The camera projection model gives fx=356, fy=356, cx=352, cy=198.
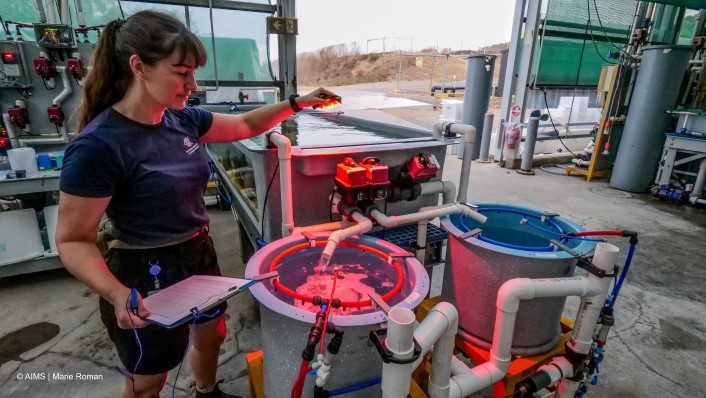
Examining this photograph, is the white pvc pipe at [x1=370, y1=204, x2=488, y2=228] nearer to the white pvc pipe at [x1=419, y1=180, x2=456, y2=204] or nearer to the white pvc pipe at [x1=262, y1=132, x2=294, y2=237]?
the white pvc pipe at [x1=419, y1=180, x2=456, y2=204]

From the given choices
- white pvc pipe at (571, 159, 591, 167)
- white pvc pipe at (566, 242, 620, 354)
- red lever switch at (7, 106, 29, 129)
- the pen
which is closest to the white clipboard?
the pen

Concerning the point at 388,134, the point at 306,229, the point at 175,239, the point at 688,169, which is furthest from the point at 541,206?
the point at 175,239

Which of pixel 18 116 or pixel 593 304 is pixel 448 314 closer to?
pixel 593 304

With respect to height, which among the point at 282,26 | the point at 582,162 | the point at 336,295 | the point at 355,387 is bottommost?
the point at 582,162

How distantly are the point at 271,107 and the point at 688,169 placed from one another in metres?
5.94

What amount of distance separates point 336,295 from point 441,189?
→ 0.85m

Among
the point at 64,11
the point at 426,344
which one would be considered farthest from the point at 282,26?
the point at 426,344

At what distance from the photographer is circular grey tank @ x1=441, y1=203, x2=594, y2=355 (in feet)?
4.31

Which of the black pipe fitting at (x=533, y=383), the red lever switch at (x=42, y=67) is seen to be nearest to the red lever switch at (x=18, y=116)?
the red lever switch at (x=42, y=67)

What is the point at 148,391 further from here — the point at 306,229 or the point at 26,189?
the point at 26,189

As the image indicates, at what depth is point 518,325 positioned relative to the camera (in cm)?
136

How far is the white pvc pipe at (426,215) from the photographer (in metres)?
1.52

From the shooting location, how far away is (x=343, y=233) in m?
1.35

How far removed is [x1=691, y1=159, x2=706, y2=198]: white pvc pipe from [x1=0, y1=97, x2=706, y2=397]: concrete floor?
1.12 meters
